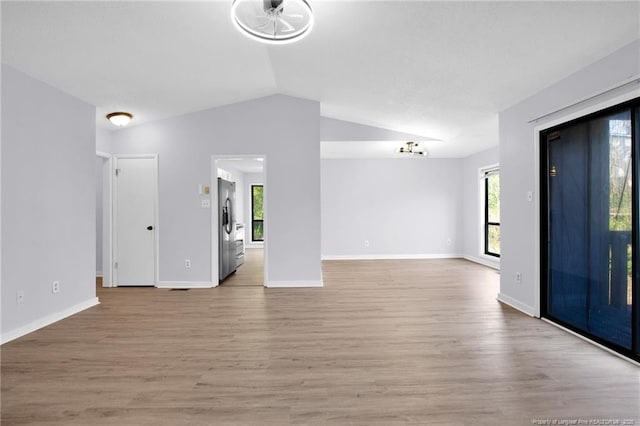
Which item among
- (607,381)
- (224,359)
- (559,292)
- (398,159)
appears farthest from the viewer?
(398,159)

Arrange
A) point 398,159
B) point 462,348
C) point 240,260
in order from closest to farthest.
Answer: point 462,348 < point 240,260 < point 398,159

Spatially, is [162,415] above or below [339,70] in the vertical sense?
Result: below

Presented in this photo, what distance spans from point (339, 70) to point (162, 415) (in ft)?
12.4

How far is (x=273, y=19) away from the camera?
2432 mm

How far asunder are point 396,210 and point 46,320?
6643 mm

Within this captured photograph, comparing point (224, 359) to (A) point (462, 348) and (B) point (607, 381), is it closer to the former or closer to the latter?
(A) point (462, 348)

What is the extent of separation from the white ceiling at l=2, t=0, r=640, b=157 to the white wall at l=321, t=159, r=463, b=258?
2.89 meters

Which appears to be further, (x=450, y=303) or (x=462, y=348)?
(x=450, y=303)

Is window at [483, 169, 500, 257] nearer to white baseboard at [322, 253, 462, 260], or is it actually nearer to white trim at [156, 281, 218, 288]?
white baseboard at [322, 253, 462, 260]

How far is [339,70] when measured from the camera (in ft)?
→ 12.7

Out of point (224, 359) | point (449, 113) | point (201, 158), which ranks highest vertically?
point (449, 113)

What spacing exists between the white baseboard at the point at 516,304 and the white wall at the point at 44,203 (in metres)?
5.39

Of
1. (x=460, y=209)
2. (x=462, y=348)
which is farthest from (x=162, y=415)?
(x=460, y=209)

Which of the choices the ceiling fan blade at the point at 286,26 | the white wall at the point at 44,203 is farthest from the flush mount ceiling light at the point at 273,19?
the white wall at the point at 44,203
